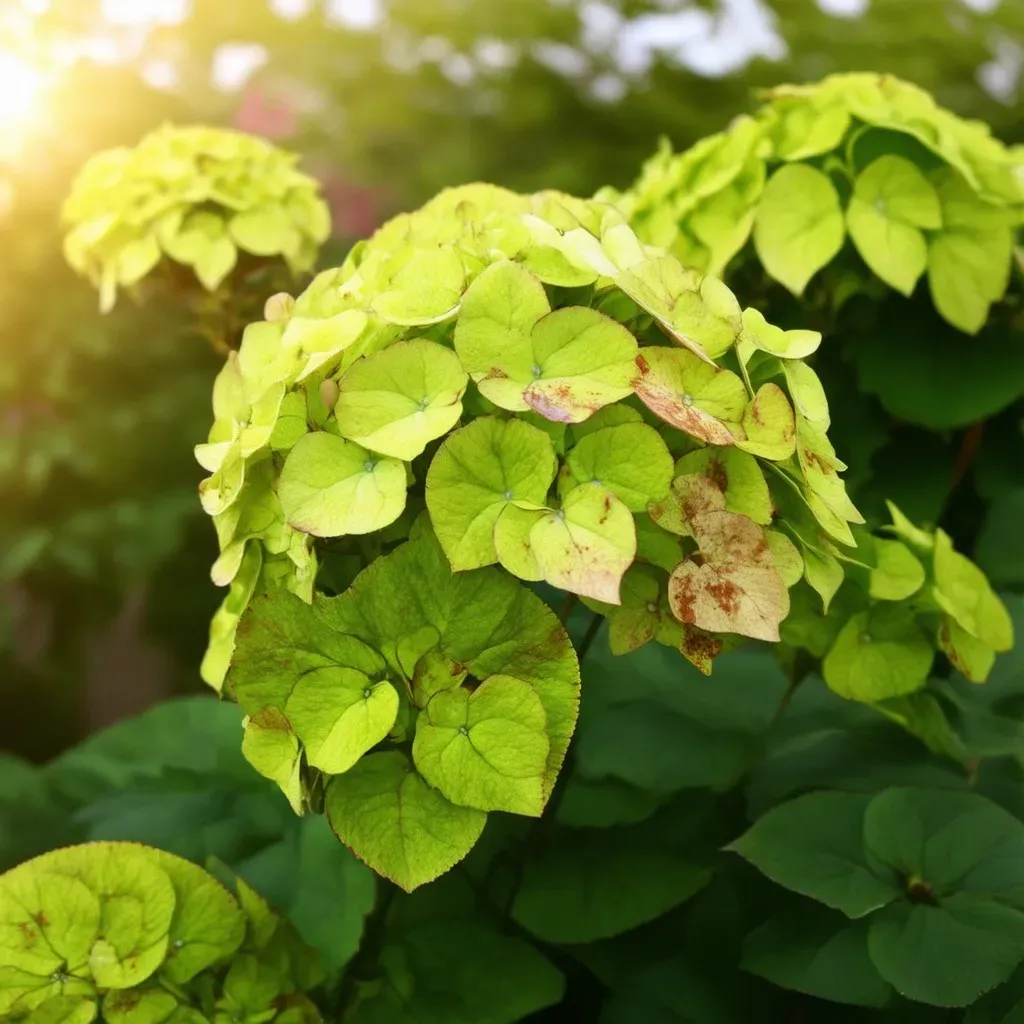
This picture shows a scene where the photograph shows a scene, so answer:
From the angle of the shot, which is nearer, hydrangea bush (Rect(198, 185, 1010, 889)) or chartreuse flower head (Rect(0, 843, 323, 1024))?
hydrangea bush (Rect(198, 185, 1010, 889))

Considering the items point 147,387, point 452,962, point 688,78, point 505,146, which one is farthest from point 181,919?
point 688,78

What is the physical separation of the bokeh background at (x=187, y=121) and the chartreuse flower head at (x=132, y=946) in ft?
3.81

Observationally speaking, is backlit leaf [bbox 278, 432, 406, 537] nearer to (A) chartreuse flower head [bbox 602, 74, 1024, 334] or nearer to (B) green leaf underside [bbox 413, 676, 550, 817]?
(B) green leaf underside [bbox 413, 676, 550, 817]

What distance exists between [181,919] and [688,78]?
74.2 inches

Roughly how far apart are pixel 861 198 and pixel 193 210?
538 mm

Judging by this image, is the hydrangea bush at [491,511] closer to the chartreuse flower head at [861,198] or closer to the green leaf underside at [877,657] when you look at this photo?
the green leaf underside at [877,657]

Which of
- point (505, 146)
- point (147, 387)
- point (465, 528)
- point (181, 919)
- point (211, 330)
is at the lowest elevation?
point (147, 387)

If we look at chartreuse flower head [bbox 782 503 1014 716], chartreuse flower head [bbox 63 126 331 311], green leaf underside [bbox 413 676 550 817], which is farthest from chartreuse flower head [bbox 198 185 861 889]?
chartreuse flower head [bbox 63 126 331 311]

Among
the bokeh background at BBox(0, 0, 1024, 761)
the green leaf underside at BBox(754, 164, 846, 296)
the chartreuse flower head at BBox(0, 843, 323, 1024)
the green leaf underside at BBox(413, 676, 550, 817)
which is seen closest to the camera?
the green leaf underside at BBox(413, 676, 550, 817)

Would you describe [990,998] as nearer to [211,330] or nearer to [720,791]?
[720,791]

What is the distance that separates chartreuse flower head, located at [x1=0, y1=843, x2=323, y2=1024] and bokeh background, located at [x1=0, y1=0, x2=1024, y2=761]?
3.81ft

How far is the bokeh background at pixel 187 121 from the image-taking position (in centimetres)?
170

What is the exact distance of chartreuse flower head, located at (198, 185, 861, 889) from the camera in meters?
0.44

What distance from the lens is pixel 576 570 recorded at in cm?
42
